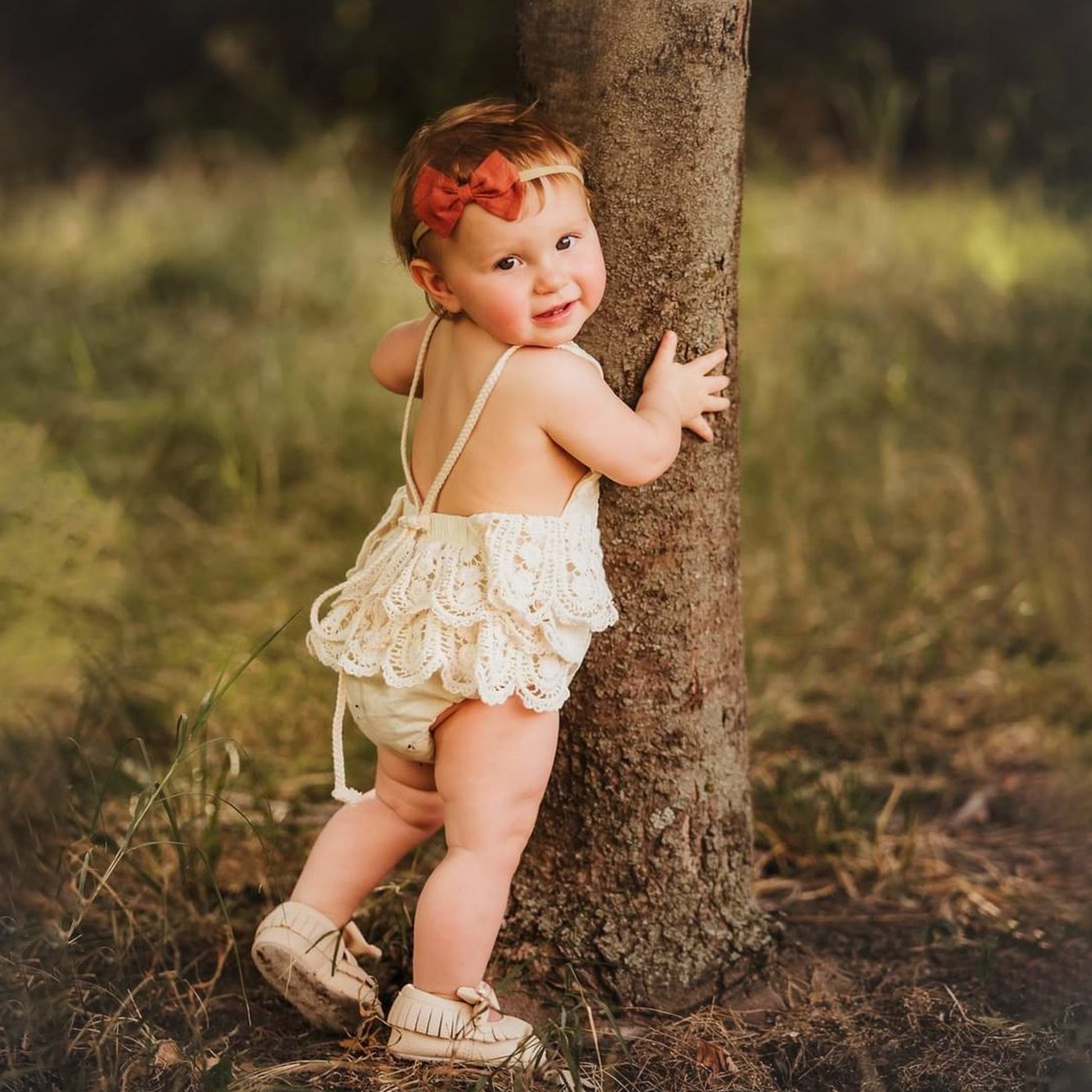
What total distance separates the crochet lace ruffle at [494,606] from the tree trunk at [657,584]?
14 centimetres

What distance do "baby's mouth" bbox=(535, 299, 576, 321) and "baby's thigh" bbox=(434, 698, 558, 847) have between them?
50cm

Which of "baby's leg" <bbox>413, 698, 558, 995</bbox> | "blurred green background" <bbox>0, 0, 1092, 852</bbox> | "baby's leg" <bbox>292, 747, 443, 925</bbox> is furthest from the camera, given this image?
"blurred green background" <bbox>0, 0, 1092, 852</bbox>

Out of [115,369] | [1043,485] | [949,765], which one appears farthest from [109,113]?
[949,765]

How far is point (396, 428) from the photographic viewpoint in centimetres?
442

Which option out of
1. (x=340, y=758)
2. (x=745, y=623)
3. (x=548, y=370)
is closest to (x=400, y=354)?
(x=548, y=370)

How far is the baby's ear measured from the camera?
1.92m

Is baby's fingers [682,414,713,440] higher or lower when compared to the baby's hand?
lower

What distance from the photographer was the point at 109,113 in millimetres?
8992

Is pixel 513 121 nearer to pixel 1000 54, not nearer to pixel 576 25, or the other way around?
pixel 576 25

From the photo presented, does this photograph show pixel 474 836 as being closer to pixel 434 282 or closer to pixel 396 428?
pixel 434 282

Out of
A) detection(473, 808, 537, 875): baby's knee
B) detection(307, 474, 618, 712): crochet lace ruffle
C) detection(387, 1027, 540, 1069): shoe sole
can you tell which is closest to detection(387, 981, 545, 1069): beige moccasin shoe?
detection(387, 1027, 540, 1069): shoe sole

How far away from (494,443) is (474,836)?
1.69ft

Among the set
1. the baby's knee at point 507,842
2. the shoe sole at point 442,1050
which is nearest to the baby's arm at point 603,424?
the baby's knee at point 507,842

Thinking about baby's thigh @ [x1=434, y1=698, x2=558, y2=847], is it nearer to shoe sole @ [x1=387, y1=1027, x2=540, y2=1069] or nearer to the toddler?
the toddler
